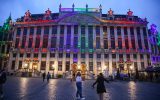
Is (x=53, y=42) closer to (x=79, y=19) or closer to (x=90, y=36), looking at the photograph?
(x=79, y=19)

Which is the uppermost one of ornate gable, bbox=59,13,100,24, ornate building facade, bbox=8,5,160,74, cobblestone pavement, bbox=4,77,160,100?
ornate gable, bbox=59,13,100,24

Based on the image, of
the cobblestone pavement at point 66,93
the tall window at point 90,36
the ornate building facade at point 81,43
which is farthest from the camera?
the tall window at point 90,36

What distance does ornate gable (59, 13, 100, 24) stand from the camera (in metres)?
51.8

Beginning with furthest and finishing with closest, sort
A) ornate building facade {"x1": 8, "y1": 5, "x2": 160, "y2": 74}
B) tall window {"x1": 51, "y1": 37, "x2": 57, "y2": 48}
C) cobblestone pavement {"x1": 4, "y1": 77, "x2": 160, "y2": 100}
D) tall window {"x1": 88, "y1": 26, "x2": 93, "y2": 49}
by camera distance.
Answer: tall window {"x1": 51, "y1": 37, "x2": 57, "y2": 48} → tall window {"x1": 88, "y1": 26, "x2": 93, "y2": 49} → ornate building facade {"x1": 8, "y1": 5, "x2": 160, "y2": 74} → cobblestone pavement {"x1": 4, "y1": 77, "x2": 160, "y2": 100}

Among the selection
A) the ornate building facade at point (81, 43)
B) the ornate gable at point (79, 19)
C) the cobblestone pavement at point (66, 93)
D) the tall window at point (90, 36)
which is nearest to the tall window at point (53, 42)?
the ornate building facade at point (81, 43)

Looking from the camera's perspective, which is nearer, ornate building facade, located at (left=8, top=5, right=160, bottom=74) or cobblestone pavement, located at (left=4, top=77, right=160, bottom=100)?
cobblestone pavement, located at (left=4, top=77, right=160, bottom=100)

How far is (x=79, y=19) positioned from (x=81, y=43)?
28.6 feet

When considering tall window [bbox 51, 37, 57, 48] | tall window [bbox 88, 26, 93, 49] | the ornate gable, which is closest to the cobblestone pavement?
tall window [bbox 88, 26, 93, 49]

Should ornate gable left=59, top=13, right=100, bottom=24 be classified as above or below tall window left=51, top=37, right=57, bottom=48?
above

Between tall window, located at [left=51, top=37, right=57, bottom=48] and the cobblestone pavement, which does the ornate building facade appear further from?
the cobblestone pavement

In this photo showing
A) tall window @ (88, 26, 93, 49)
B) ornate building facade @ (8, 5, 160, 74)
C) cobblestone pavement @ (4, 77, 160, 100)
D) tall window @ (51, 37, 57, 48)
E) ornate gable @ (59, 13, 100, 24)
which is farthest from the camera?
ornate gable @ (59, 13, 100, 24)

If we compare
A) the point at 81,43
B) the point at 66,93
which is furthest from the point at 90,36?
the point at 66,93

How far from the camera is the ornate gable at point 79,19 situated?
51.8 m

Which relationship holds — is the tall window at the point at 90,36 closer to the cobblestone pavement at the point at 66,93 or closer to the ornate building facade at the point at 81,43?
the ornate building facade at the point at 81,43
